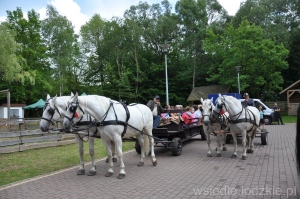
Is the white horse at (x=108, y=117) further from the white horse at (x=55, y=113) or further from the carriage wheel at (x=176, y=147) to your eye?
the carriage wheel at (x=176, y=147)

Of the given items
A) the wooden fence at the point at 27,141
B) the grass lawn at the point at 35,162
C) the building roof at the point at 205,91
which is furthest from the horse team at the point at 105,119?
the building roof at the point at 205,91

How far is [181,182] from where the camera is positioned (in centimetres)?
611

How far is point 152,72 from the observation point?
39.1 metres

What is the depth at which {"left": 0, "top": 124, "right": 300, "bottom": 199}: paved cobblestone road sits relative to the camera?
530 cm

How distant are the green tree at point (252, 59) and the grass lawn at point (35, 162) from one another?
2203cm

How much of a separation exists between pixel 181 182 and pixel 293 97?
3214 cm

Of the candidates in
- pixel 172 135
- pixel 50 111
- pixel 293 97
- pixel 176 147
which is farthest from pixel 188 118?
pixel 293 97

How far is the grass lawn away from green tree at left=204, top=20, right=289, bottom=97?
22035mm

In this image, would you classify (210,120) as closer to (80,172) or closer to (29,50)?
(80,172)

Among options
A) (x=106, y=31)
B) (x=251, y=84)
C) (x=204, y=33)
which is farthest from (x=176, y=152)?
(x=106, y=31)

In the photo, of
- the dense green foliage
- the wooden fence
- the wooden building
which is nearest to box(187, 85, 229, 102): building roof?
the dense green foliage

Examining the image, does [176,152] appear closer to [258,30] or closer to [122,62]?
[258,30]

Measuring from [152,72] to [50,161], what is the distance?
30911 mm

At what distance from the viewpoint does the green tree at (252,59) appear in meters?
29.0
